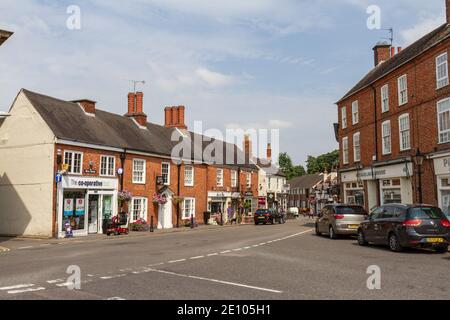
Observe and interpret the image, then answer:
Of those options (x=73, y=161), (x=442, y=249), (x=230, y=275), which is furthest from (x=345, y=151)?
(x=230, y=275)

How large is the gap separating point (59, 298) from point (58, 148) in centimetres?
1872

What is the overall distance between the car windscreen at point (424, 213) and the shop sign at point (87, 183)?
18.3 m

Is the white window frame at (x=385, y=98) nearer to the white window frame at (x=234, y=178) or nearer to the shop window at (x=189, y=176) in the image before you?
the shop window at (x=189, y=176)

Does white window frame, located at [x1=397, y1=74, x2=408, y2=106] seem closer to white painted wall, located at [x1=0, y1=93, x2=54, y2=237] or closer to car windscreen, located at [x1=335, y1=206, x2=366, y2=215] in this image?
car windscreen, located at [x1=335, y1=206, x2=366, y2=215]

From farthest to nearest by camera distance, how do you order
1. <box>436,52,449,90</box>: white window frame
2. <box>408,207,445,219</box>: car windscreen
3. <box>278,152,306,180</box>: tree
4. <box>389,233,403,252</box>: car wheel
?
<box>278,152,306,180</box>: tree
<box>436,52,449,90</box>: white window frame
<box>389,233,403,252</box>: car wheel
<box>408,207,445,219</box>: car windscreen

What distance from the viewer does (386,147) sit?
27750mm

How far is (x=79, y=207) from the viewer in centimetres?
2616

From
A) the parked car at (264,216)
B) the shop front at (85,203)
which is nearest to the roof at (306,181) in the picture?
the parked car at (264,216)

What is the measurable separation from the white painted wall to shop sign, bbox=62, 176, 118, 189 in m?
0.98

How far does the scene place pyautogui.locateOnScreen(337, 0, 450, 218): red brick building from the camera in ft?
71.7

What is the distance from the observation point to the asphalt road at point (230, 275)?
8.02m

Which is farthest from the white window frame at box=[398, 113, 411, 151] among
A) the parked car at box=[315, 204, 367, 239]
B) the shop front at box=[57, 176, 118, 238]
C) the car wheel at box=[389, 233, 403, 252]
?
the shop front at box=[57, 176, 118, 238]
